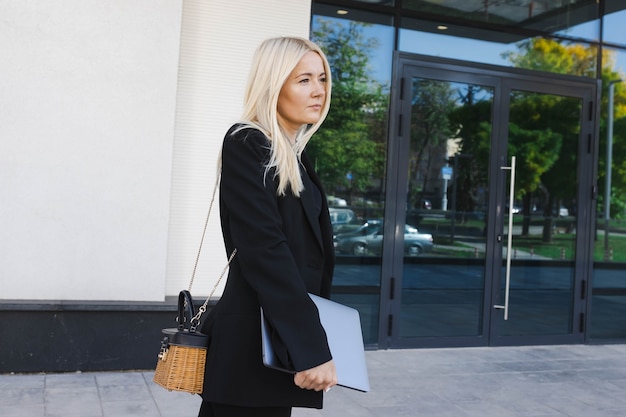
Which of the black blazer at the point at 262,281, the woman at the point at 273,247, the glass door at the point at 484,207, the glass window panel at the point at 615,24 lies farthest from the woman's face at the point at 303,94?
the glass window panel at the point at 615,24

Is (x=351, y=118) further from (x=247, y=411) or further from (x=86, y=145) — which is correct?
(x=247, y=411)

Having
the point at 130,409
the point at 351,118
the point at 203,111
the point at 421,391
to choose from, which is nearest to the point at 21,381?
the point at 130,409

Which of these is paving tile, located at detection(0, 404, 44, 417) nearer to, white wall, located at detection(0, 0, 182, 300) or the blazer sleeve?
white wall, located at detection(0, 0, 182, 300)

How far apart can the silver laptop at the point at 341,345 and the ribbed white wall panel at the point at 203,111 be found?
3.63 meters

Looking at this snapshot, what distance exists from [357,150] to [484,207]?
1274 mm

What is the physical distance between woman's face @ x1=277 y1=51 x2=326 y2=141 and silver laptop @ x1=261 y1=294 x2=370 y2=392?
0.44 meters

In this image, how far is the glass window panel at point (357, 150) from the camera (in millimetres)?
6078

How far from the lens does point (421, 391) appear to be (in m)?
4.92

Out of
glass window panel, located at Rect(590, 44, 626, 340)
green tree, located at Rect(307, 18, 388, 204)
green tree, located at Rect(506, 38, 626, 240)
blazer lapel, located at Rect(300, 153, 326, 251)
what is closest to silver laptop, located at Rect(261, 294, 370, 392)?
blazer lapel, located at Rect(300, 153, 326, 251)

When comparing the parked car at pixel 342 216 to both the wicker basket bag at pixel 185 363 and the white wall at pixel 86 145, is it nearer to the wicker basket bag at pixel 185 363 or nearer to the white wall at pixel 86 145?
the white wall at pixel 86 145

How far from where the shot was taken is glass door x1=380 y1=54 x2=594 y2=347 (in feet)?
20.6

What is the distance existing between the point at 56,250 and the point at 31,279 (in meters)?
0.24

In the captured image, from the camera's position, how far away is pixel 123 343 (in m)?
4.96

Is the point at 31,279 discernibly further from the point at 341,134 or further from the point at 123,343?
the point at 341,134
